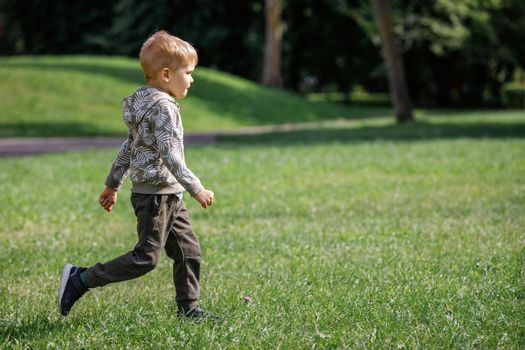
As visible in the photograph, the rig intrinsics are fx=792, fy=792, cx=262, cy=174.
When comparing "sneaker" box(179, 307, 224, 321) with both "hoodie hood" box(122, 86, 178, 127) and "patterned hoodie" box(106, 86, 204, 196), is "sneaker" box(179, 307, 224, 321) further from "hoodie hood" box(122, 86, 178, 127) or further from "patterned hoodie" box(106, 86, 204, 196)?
"hoodie hood" box(122, 86, 178, 127)

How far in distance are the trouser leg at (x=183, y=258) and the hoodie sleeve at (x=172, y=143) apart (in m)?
0.38

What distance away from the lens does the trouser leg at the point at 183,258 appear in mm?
4938

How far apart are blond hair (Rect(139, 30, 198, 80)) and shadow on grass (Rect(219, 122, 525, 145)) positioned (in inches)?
583

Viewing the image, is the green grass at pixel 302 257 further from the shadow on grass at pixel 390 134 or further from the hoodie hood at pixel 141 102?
the shadow on grass at pixel 390 134

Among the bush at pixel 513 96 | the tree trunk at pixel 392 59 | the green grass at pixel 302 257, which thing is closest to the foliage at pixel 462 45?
the bush at pixel 513 96

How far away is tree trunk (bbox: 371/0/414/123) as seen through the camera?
1001 inches

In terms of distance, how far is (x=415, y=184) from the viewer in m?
12.0

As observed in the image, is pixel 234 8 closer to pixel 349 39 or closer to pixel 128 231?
pixel 349 39

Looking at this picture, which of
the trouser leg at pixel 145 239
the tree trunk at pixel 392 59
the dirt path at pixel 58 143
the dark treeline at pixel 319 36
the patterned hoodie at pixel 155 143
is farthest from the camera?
the dark treeline at pixel 319 36

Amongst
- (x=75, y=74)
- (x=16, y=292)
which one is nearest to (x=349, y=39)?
(x=75, y=74)

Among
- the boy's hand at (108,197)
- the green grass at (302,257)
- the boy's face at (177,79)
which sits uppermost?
the boy's face at (177,79)

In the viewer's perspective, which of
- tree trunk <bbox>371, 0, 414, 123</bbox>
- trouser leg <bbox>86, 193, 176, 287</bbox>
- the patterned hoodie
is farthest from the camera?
tree trunk <bbox>371, 0, 414, 123</bbox>

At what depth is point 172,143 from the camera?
15.3ft

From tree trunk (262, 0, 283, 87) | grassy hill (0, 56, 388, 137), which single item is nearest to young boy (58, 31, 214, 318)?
grassy hill (0, 56, 388, 137)
